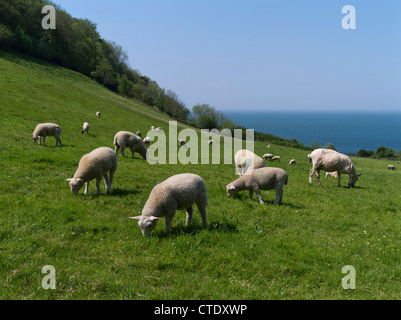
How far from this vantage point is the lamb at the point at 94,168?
9499 millimetres

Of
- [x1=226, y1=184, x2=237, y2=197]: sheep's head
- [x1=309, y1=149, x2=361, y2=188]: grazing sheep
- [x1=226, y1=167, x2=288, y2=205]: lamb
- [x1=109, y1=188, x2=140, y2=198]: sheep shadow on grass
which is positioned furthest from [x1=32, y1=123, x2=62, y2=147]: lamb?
[x1=309, y1=149, x2=361, y2=188]: grazing sheep

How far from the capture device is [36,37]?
2591 inches

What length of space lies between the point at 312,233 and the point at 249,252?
3036 millimetres

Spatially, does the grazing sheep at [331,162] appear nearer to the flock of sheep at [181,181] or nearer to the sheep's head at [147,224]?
the flock of sheep at [181,181]

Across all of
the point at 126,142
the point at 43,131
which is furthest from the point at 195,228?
the point at 43,131

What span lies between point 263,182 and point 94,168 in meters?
6.97

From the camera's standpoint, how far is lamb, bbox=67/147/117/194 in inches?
374

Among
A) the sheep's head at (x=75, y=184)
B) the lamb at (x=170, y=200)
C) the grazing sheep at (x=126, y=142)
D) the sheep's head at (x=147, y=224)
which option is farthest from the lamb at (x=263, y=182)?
the grazing sheep at (x=126, y=142)

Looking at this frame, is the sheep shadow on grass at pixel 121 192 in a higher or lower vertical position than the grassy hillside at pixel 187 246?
higher

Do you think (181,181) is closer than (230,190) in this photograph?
Yes

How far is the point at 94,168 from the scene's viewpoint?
9.84 m

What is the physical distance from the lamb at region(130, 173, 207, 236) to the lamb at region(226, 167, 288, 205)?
A: 145 inches

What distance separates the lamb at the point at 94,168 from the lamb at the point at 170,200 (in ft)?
12.2

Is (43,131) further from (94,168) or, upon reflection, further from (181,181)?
(181,181)
